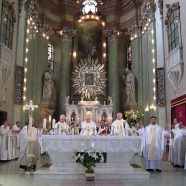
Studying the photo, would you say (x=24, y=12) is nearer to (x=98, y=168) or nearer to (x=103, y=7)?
(x=103, y=7)

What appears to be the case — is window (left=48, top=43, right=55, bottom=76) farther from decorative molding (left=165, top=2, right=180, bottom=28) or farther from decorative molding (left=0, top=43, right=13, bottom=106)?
decorative molding (left=165, top=2, right=180, bottom=28)

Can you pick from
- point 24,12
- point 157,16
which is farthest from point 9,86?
point 157,16

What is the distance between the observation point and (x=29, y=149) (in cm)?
933

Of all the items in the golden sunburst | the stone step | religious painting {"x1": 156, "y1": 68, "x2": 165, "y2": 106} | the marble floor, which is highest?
the golden sunburst

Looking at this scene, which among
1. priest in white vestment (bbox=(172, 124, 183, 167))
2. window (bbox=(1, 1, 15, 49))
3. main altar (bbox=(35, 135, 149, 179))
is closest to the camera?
main altar (bbox=(35, 135, 149, 179))

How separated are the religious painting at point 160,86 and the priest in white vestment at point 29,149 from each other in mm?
8163

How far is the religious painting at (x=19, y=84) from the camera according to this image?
1602 centimetres

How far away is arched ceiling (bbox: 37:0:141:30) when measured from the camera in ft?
74.0

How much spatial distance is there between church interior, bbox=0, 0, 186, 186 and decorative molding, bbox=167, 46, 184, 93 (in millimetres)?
49

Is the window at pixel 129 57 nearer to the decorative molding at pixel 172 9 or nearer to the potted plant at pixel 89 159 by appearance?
the decorative molding at pixel 172 9

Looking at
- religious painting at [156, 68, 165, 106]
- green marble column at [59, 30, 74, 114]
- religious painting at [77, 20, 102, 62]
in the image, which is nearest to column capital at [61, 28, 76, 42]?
green marble column at [59, 30, 74, 114]

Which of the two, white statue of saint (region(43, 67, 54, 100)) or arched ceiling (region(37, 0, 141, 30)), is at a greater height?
arched ceiling (region(37, 0, 141, 30))

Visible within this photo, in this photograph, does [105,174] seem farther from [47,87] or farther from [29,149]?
[47,87]

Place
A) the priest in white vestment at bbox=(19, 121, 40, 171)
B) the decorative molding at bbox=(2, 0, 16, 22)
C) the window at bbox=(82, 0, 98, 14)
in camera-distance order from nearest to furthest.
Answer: the priest in white vestment at bbox=(19, 121, 40, 171) < the decorative molding at bbox=(2, 0, 16, 22) < the window at bbox=(82, 0, 98, 14)
